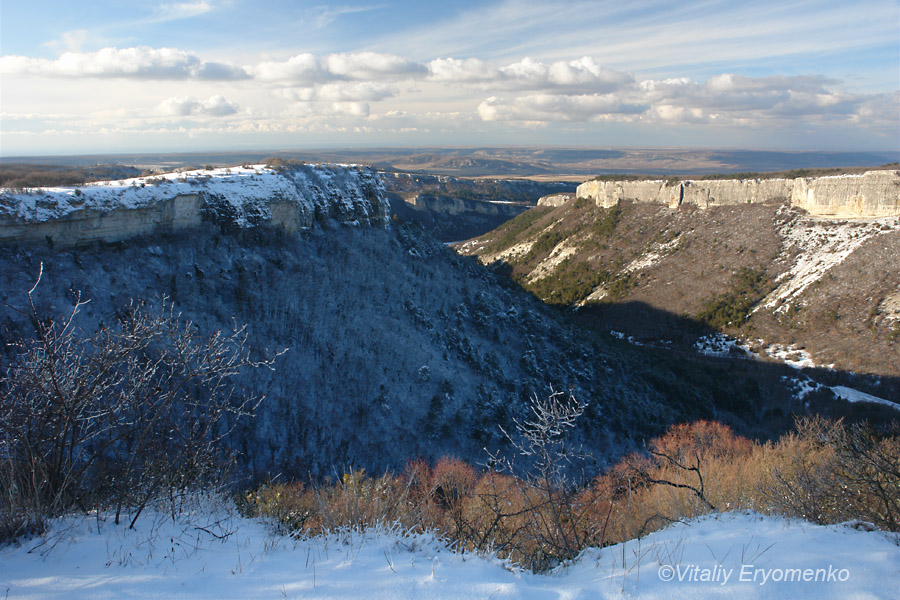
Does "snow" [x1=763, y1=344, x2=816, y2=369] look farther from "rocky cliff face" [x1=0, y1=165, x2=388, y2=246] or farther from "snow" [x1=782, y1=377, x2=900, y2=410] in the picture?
"rocky cliff face" [x1=0, y1=165, x2=388, y2=246]

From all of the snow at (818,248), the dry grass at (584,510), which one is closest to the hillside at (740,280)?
the snow at (818,248)

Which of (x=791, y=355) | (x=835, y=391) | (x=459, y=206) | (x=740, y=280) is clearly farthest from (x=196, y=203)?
(x=459, y=206)

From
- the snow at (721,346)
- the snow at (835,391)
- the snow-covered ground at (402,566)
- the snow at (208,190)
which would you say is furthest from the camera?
the snow at (721,346)

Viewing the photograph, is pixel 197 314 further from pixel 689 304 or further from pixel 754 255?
pixel 754 255

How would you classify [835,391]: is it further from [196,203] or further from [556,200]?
[556,200]

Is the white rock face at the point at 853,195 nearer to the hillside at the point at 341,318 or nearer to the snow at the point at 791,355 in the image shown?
the snow at the point at 791,355
